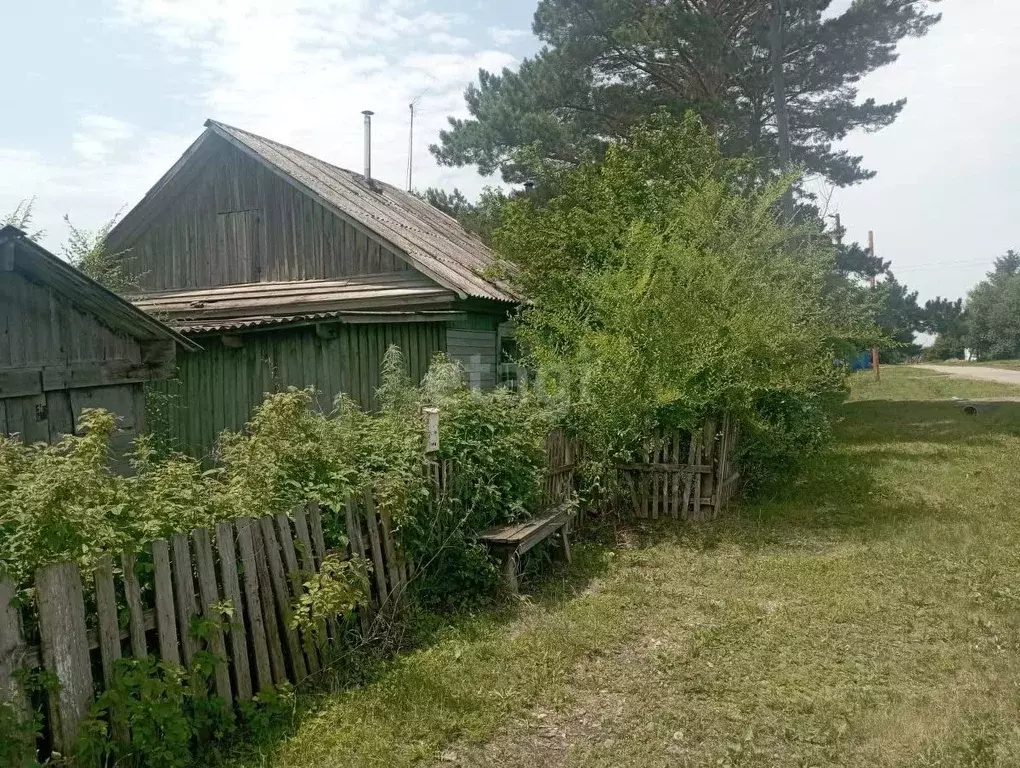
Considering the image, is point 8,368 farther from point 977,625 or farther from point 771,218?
point 771,218

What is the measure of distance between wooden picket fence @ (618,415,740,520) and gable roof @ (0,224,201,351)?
5225mm

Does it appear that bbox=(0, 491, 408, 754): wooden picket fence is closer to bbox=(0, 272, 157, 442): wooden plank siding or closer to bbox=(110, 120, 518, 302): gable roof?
bbox=(0, 272, 157, 442): wooden plank siding

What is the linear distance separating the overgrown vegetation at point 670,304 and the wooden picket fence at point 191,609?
4107mm

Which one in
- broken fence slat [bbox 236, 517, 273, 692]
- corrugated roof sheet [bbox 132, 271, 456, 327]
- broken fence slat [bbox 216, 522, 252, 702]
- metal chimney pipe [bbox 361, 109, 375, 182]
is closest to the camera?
broken fence slat [bbox 216, 522, 252, 702]

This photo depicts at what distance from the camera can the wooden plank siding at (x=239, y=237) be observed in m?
12.9

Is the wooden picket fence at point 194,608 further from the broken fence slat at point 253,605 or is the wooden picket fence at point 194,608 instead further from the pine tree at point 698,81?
the pine tree at point 698,81

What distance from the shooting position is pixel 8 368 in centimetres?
709

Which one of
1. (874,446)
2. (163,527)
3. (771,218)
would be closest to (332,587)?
(163,527)

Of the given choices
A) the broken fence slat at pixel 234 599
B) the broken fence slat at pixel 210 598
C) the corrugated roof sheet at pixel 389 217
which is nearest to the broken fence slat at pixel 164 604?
the broken fence slat at pixel 210 598

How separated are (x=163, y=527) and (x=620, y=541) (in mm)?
5261

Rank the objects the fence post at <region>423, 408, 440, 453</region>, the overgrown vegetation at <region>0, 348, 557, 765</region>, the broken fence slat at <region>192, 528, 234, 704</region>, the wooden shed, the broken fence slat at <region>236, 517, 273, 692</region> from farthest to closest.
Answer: the wooden shed → the fence post at <region>423, 408, 440, 453</region> → the broken fence slat at <region>236, 517, 273, 692</region> → the broken fence slat at <region>192, 528, 234, 704</region> → the overgrown vegetation at <region>0, 348, 557, 765</region>

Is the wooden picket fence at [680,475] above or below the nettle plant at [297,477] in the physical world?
below

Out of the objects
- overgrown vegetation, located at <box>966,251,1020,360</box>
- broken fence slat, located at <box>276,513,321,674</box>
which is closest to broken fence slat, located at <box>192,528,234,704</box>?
broken fence slat, located at <box>276,513,321,674</box>

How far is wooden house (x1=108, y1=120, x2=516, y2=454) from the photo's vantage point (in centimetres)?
1072
